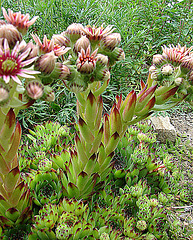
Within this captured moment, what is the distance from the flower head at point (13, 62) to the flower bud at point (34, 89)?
0.06 metres

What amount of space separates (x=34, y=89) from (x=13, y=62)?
0.41ft

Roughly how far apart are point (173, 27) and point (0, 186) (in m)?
3.24

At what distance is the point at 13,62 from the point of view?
3.05 ft

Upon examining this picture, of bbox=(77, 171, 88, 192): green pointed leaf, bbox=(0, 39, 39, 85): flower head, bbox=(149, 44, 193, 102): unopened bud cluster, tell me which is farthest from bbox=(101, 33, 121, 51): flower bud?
bbox=(77, 171, 88, 192): green pointed leaf

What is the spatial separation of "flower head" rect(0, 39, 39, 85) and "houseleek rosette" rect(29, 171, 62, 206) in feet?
3.16

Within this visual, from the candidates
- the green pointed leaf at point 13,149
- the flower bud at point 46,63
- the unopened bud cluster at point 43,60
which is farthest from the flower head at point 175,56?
the green pointed leaf at point 13,149

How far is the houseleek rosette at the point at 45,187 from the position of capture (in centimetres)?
165

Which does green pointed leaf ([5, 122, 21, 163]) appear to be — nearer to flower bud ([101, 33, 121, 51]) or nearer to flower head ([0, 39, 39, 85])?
flower head ([0, 39, 39, 85])

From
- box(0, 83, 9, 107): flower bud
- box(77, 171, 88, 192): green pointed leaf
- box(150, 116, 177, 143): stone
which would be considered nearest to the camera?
box(0, 83, 9, 107): flower bud

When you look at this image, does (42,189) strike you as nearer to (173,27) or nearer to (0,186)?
(0,186)

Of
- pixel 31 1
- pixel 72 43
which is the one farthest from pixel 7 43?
pixel 31 1

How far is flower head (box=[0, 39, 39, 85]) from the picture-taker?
2.99 ft

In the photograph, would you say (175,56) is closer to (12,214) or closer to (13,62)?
(13,62)

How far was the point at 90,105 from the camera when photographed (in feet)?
4.42
